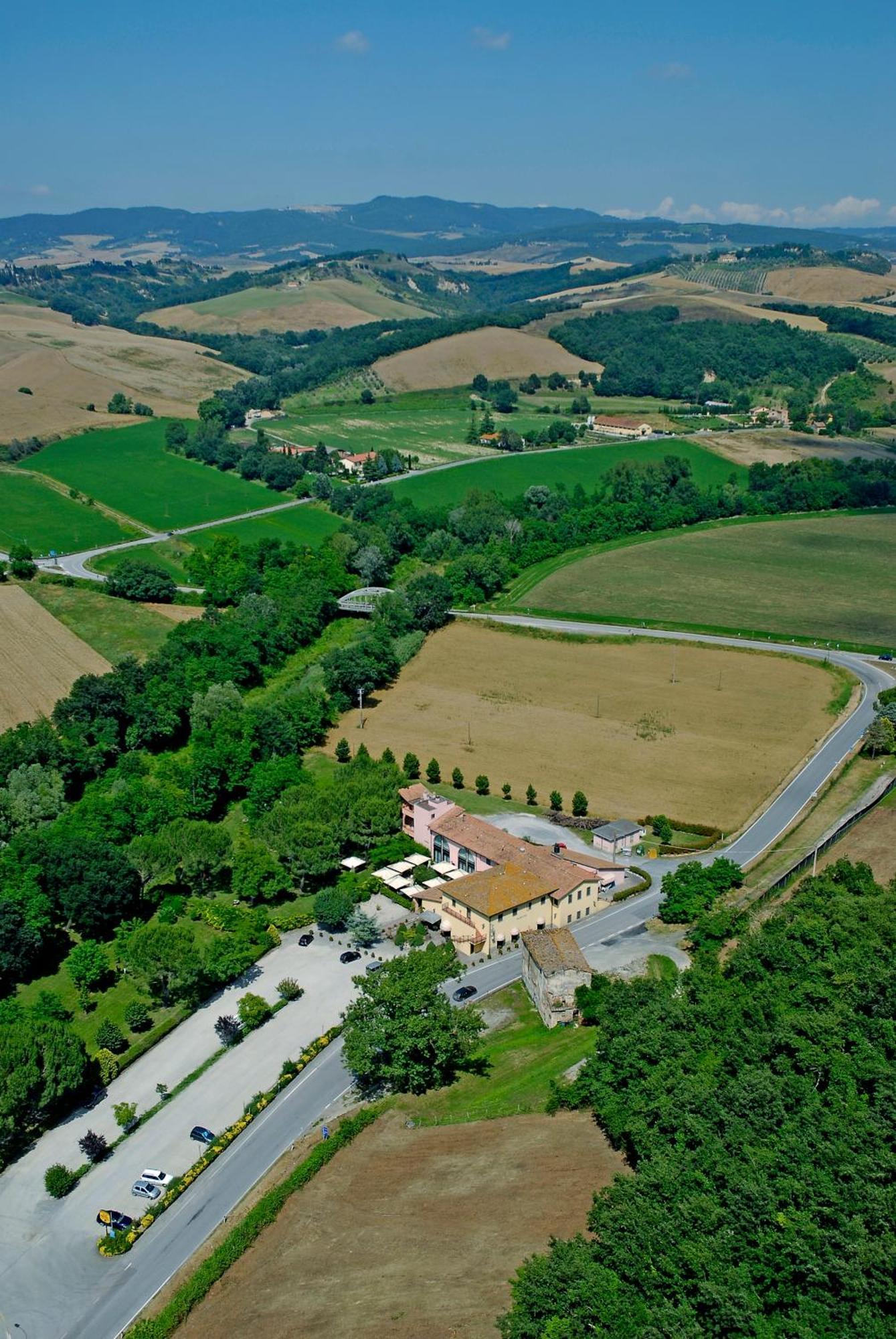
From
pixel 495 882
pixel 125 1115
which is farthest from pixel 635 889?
pixel 125 1115

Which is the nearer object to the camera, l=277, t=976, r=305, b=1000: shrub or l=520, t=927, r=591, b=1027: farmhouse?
l=520, t=927, r=591, b=1027: farmhouse

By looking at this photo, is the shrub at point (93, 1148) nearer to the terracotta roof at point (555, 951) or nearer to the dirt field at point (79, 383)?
the terracotta roof at point (555, 951)

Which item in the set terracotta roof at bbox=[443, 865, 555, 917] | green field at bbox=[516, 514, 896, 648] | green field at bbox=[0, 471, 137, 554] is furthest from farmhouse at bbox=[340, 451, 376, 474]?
terracotta roof at bbox=[443, 865, 555, 917]

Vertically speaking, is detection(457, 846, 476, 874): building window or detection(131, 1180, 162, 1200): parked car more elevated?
detection(457, 846, 476, 874): building window

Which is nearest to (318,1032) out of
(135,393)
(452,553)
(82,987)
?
(82,987)

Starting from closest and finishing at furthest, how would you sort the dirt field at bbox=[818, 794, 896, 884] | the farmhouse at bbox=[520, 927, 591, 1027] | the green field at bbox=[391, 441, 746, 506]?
the farmhouse at bbox=[520, 927, 591, 1027]
the dirt field at bbox=[818, 794, 896, 884]
the green field at bbox=[391, 441, 746, 506]

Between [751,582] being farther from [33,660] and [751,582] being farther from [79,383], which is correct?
[79,383]

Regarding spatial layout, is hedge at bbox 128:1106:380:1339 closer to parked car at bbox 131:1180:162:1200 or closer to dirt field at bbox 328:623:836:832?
parked car at bbox 131:1180:162:1200
